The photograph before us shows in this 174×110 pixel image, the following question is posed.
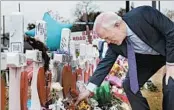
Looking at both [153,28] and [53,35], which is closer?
[153,28]

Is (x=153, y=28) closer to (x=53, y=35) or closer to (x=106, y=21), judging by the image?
(x=106, y=21)

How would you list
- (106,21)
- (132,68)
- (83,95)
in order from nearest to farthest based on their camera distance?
(106,21)
(132,68)
(83,95)

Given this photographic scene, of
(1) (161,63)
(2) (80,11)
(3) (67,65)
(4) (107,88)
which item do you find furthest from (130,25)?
(2) (80,11)

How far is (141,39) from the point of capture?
3045mm

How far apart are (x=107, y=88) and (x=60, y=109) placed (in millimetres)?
1340

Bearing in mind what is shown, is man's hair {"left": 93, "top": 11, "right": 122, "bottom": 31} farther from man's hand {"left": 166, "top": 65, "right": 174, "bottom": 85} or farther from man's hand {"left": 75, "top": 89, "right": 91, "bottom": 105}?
man's hand {"left": 75, "top": 89, "right": 91, "bottom": 105}

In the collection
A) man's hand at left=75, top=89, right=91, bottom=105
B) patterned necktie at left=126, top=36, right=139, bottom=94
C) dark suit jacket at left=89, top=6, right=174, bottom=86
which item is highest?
dark suit jacket at left=89, top=6, right=174, bottom=86

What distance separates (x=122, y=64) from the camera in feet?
22.0

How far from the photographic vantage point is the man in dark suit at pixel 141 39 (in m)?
2.95

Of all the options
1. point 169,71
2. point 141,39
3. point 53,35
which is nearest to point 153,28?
point 141,39

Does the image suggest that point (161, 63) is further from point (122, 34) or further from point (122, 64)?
point (122, 64)

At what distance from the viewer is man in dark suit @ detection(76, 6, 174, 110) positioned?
2.95 m

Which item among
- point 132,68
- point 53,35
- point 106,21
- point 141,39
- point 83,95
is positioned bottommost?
point 83,95

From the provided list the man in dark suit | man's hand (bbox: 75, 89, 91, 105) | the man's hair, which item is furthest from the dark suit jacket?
man's hand (bbox: 75, 89, 91, 105)
